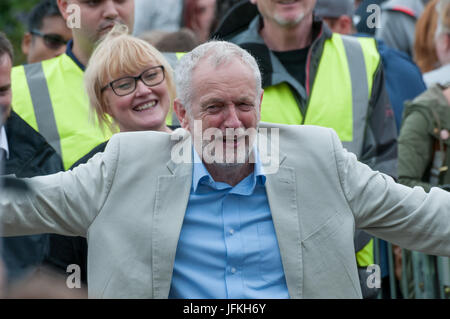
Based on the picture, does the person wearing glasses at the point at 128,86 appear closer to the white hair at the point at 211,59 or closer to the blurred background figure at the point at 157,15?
the white hair at the point at 211,59

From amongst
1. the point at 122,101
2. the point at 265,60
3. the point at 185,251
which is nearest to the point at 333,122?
the point at 265,60

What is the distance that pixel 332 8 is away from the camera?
17.5ft

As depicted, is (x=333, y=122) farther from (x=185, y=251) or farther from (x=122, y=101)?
(x=185, y=251)

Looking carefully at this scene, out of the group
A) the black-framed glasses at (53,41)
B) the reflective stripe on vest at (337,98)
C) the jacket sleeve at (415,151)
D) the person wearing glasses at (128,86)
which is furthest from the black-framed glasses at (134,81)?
the black-framed glasses at (53,41)

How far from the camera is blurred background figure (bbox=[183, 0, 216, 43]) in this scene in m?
5.97

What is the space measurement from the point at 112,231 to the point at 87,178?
0.21 m

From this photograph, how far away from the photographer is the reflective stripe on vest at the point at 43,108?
158 inches

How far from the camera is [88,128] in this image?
157 inches

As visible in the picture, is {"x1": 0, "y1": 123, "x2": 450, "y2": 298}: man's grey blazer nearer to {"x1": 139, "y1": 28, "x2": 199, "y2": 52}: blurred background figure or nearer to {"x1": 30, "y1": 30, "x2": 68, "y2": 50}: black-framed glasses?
{"x1": 139, "y1": 28, "x2": 199, "y2": 52}: blurred background figure

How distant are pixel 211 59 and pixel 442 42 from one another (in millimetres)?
2333

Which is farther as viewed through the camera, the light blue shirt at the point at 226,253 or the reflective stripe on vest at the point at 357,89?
the reflective stripe on vest at the point at 357,89

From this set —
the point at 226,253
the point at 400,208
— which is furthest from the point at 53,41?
the point at 400,208

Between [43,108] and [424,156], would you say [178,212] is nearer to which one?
[43,108]
